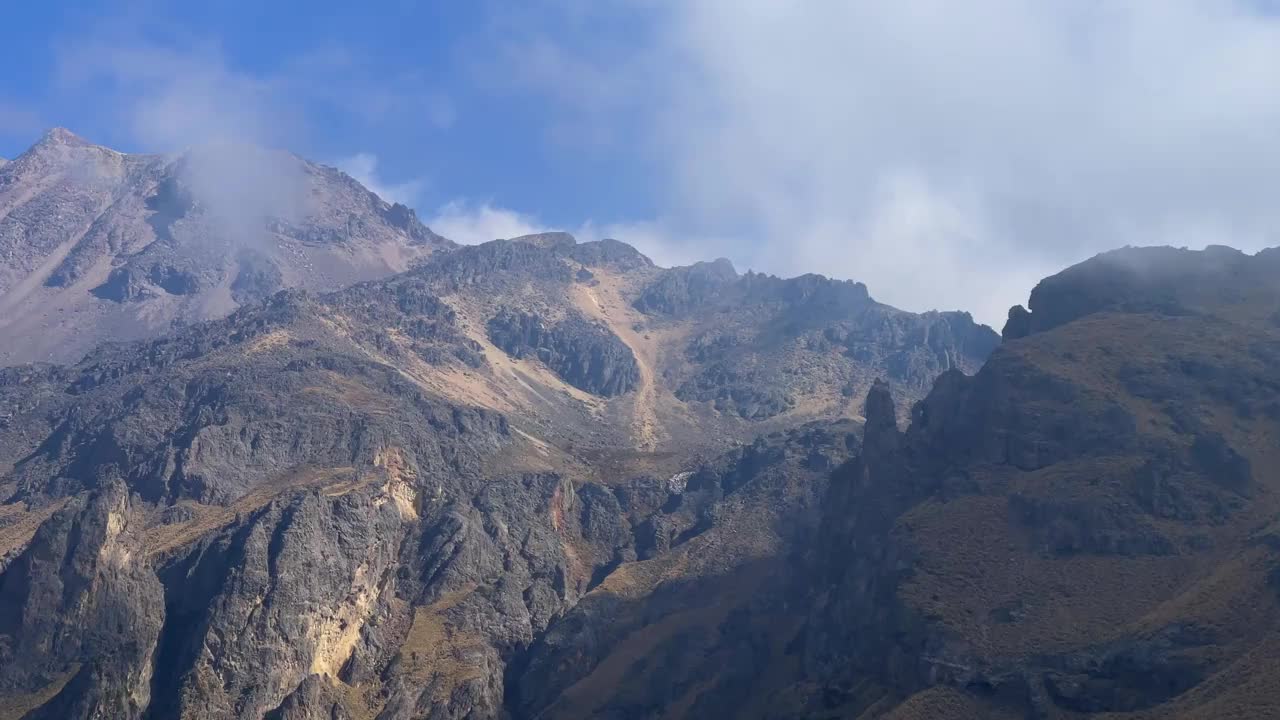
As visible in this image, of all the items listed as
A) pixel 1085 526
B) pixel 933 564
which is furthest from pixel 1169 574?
pixel 933 564

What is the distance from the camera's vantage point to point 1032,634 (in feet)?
579

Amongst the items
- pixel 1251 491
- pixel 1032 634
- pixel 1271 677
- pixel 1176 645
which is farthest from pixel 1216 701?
pixel 1251 491

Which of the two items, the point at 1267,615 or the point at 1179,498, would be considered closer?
the point at 1267,615

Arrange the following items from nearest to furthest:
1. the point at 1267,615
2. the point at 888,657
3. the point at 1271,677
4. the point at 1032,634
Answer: the point at 1271,677
the point at 1267,615
the point at 1032,634
the point at 888,657

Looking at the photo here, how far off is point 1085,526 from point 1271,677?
52919mm

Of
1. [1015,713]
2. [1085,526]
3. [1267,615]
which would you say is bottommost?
[1015,713]

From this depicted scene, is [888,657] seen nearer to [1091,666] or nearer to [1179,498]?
[1091,666]

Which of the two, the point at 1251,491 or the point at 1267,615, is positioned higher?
the point at 1251,491

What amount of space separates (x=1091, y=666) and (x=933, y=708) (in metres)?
20.1

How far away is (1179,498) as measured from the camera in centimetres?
19650

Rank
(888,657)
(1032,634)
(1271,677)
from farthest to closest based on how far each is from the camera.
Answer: (888,657) → (1032,634) → (1271,677)

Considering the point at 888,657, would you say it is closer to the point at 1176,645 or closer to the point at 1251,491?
the point at 1176,645

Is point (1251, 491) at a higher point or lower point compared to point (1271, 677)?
higher

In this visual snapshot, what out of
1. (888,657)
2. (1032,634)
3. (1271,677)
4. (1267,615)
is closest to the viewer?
(1271,677)
